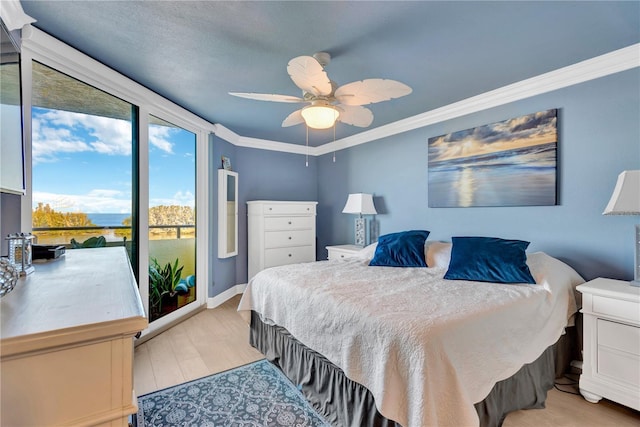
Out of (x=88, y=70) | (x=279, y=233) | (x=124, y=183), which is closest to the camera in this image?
(x=88, y=70)

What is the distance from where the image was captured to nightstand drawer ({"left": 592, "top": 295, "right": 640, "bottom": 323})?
175cm

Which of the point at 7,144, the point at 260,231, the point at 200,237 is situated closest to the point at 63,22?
the point at 7,144

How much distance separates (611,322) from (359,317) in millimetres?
1617

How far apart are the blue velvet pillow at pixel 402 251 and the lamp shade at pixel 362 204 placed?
77 centimetres

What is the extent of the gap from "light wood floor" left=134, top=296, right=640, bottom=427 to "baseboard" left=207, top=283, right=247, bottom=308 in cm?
12

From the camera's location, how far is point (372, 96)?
1.87 metres

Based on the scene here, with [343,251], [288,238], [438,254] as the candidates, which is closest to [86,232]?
[288,238]

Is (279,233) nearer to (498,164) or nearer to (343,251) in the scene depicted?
(343,251)

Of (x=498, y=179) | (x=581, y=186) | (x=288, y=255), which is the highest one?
(x=498, y=179)

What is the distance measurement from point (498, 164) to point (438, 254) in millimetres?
1004

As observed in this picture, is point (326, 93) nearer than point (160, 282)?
Yes

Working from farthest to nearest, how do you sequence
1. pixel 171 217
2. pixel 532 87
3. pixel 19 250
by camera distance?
pixel 171 217
pixel 532 87
pixel 19 250

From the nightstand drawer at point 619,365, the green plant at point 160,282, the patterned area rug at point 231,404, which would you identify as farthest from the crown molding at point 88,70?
the nightstand drawer at point 619,365

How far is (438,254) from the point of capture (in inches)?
110
